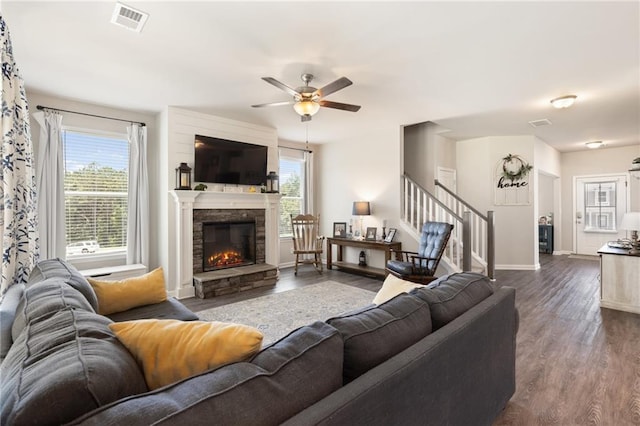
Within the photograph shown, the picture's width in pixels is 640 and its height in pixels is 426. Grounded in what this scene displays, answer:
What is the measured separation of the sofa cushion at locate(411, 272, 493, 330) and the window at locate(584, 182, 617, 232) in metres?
8.27

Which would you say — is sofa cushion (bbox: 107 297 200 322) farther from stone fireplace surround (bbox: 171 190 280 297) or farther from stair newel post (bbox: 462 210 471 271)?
stair newel post (bbox: 462 210 471 271)

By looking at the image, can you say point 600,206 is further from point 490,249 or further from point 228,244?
point 228,244

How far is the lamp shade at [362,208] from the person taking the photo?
5898 mm

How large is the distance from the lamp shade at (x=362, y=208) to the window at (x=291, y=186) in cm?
145

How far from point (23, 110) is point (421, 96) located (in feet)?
13.1

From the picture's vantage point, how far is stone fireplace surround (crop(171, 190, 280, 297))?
450cm

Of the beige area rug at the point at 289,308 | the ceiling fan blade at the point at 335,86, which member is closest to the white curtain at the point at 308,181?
the beige area rug at the point at 289,308

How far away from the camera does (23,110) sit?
8.16ft

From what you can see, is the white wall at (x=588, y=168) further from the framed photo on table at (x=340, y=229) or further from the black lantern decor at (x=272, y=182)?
the black lantern decor at (x=272, y=182)

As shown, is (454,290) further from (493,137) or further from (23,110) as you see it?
(493,137)

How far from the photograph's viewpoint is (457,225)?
5184 mm

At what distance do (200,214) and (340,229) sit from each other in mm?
2799

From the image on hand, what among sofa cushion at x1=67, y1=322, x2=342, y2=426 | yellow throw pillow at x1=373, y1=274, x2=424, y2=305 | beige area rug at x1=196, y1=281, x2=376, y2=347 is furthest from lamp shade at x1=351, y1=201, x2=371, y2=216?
sofa cushion at x1=67, y1=322, x2=342, y2=426

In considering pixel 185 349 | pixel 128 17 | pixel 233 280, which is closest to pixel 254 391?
pixel 185 349
